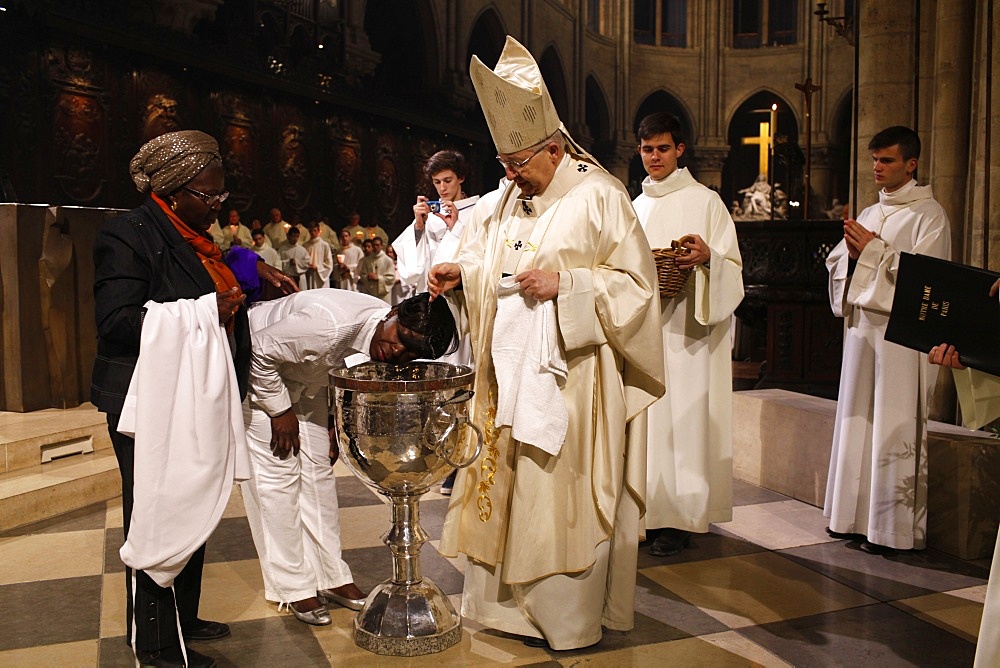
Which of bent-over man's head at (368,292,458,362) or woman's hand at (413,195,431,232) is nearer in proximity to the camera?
bent-over man's head at (368,292,458,362)

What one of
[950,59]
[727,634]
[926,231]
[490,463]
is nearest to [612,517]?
[490,463]

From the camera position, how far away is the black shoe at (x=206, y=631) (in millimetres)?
2900

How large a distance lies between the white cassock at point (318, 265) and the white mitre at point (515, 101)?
11653 mm

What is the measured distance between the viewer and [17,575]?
11.7ft

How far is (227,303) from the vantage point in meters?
2.54

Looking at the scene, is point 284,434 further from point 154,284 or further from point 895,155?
point 895,155

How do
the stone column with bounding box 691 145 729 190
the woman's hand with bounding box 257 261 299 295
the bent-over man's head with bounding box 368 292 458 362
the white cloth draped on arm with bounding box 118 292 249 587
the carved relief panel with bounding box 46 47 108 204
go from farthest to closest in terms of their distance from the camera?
1. the stone column with bounding box 691 145 729 190
2. the carved relief panel with bounding box 46 47 108 204
3. the woman's hand with bounding box 257 261 299 295
4. the bent-over man's head with bounding box 368 292 458 362
5. the white cloth draped on arm with bounding box 118 292 249 587

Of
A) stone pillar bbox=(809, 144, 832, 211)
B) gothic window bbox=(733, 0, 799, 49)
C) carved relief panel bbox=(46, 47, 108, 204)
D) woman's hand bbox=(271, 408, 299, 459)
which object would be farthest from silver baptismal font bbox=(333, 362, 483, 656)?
gothic window bbox=(733, 0, 799, 49)

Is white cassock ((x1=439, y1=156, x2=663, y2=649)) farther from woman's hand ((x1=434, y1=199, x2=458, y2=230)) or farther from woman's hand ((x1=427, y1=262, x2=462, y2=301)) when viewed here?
woman's hand ((x1=434, y1=199, x2=458, y2=230))

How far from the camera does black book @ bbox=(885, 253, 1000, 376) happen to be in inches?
110

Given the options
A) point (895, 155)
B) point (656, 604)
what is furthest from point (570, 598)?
point (895, 155)

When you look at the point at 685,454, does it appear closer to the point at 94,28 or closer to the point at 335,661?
the point at 335,661

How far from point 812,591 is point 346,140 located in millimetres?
14538

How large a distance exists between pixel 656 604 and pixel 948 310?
1.40m
